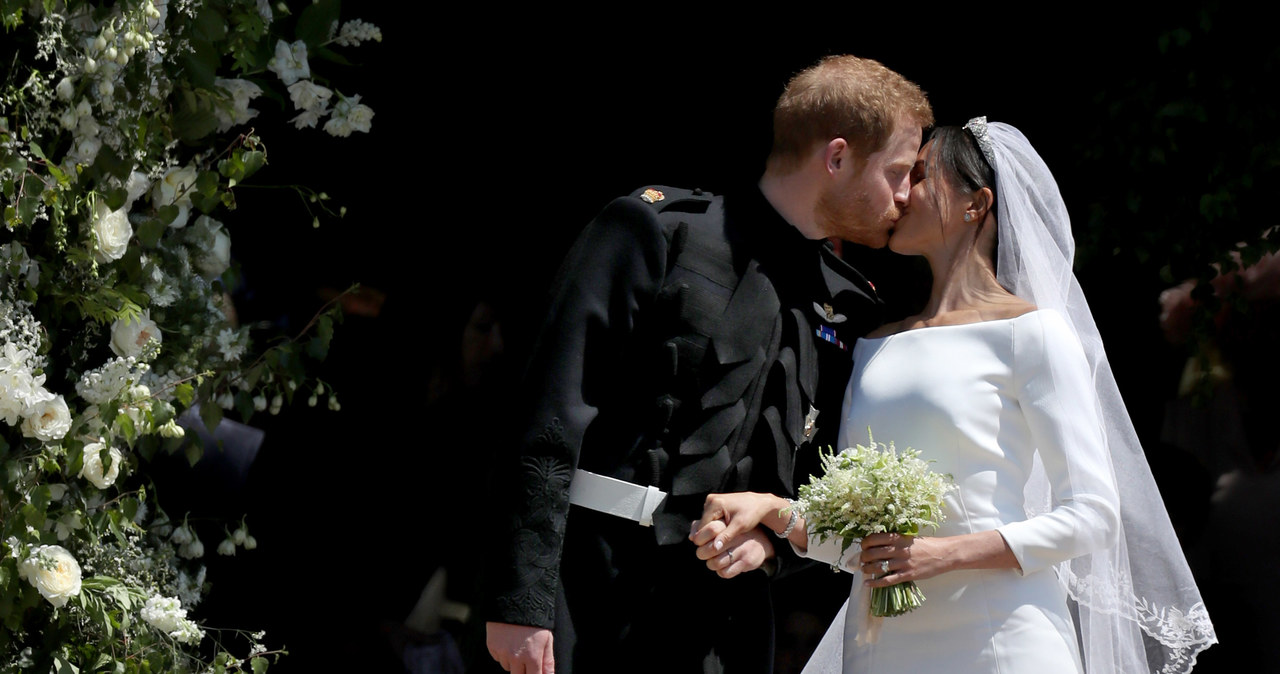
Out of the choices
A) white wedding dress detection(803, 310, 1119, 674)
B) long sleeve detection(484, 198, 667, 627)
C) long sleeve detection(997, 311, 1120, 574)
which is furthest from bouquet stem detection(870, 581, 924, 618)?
long sleeve detection(484, 198, 667, 627)

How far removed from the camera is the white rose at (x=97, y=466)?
7.30ft

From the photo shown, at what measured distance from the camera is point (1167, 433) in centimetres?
399

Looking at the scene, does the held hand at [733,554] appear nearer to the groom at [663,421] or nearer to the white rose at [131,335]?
the groom at [663,421]

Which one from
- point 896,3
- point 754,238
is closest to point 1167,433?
point 896,3

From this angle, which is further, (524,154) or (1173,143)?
(524,154)

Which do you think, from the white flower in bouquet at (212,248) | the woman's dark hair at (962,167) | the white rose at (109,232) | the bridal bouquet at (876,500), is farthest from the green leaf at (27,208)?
the woman's dark hair at (962,167)

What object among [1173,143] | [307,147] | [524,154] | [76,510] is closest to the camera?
[76,510]

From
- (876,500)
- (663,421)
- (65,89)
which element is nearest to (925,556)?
(876,500)

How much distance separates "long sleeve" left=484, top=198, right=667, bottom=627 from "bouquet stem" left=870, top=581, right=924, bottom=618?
59 cm

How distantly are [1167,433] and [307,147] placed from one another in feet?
9.70

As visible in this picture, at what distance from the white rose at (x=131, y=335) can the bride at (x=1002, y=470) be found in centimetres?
112

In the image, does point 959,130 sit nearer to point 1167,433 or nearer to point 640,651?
Answer: point 640,651

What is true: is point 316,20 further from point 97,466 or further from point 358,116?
point 97,466

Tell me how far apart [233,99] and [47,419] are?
0.77 m
